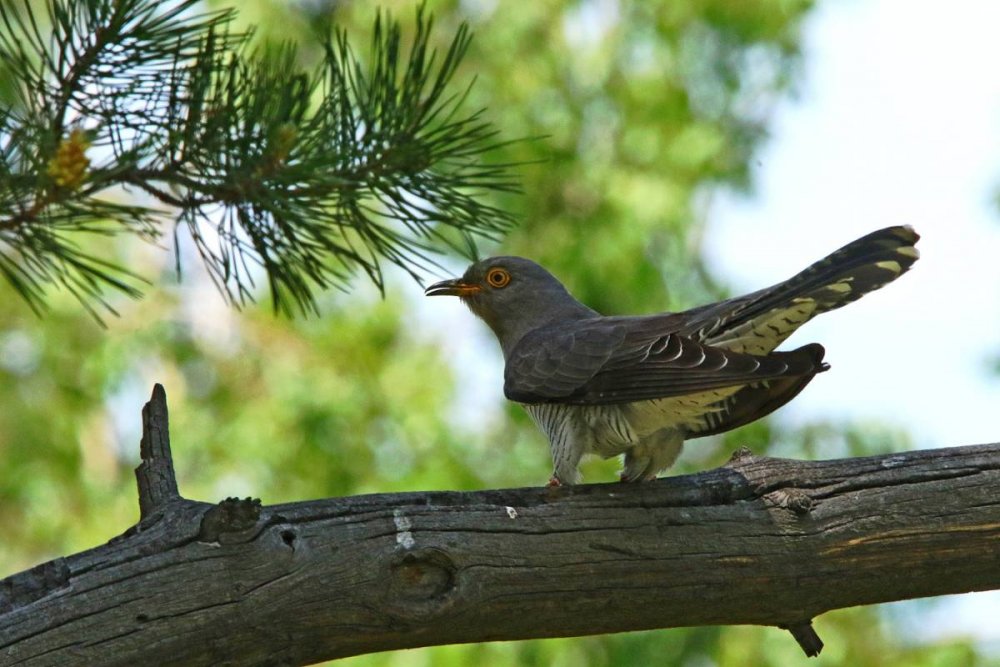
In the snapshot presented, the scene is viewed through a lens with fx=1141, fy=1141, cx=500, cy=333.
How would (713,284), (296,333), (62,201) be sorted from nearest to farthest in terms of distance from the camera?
(62,201) → (713,284) → (296,333)

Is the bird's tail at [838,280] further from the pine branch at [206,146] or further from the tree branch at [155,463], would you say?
the tree branch at [155,463]

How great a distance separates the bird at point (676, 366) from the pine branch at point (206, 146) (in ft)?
2.35

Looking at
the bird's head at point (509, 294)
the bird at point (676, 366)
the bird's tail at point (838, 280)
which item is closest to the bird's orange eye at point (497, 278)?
the bird's head at point (509, 294)

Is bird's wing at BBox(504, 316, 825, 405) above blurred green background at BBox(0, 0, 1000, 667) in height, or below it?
below

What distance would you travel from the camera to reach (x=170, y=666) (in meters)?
2.68

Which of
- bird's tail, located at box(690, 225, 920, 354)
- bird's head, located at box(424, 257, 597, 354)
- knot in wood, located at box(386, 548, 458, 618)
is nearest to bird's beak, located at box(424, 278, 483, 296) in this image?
bird's head, located at box(424, 257, 597, 354)

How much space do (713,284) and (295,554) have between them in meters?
8.66

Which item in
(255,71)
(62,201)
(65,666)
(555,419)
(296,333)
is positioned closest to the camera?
(65,666)

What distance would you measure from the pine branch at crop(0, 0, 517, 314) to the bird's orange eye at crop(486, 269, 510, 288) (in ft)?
4.86

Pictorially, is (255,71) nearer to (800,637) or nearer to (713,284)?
(800,637)

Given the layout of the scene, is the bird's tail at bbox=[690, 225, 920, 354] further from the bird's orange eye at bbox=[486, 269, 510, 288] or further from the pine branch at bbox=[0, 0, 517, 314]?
the bird's orange eye at bbox=[486, 269, 510, 288]

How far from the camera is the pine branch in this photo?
305cm

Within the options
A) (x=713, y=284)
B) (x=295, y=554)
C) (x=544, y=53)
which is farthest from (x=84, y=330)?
(x=295, y=554)

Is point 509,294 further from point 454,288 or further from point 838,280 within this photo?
point 838,280
